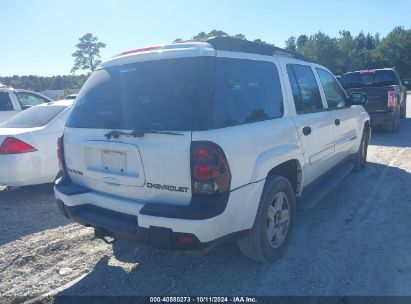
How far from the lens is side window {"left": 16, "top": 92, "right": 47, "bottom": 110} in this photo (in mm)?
9164

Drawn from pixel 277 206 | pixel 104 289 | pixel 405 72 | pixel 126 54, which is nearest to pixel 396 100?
pixel 277 206

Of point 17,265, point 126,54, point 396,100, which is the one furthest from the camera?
point 396,100

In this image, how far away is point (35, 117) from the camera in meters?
5.76

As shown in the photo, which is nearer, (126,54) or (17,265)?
(126,54)

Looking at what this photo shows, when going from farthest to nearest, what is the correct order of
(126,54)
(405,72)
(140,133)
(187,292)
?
(405,72) < (126,54) < (187,292) < (140,133)

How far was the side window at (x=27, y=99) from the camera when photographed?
9.16 meters

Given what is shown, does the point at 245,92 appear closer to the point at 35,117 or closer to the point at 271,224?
the point at 271,224

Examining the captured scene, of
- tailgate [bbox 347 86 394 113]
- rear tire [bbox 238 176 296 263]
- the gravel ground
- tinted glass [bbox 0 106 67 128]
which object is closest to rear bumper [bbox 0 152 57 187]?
the gravel ground

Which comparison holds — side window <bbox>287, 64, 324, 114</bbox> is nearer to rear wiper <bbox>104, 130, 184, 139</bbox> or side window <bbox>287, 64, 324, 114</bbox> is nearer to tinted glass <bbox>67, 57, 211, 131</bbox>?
tinted glass <bbox>67, 57, 211, 131</bbox>

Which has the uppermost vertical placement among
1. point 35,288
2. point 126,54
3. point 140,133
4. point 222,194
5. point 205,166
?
point 126,54

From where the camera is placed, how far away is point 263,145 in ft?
9.87

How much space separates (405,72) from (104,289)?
59.2 m

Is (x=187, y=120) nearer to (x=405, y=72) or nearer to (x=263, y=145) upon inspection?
(x=263, y=145)

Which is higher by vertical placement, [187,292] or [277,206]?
[277,206]
